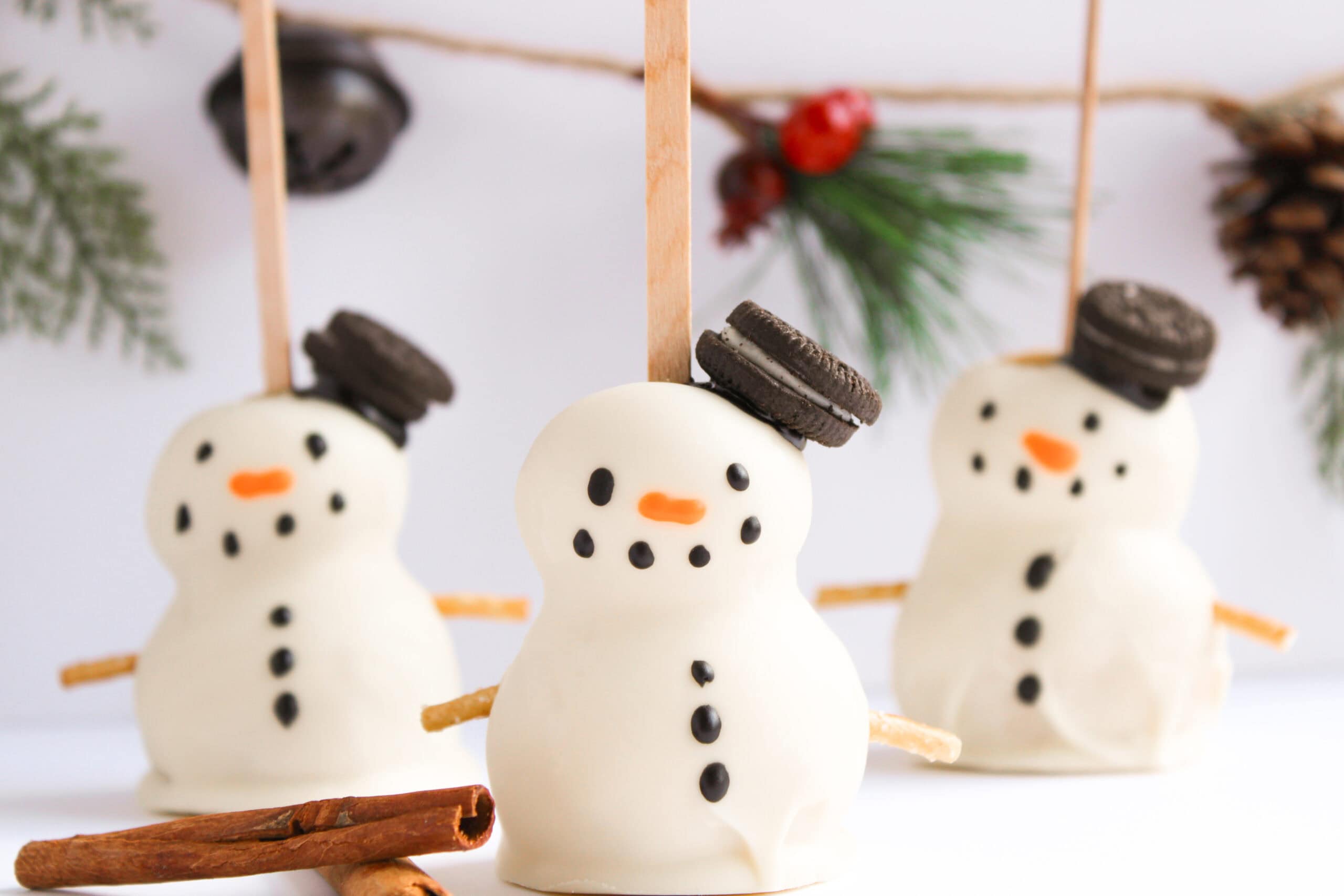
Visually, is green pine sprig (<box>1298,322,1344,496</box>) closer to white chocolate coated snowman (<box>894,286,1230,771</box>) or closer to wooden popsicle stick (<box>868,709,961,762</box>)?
white chocolate coated snowman (<box>894,286,1230,771</box>)

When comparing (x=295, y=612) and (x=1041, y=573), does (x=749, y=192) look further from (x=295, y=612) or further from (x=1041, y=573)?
(x=295, y=612)

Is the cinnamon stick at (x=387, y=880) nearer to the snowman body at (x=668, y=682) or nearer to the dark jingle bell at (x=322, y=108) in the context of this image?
the snowman body at (x=668, y=682)

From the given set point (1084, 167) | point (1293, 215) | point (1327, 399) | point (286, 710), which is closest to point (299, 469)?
point (286, 710)

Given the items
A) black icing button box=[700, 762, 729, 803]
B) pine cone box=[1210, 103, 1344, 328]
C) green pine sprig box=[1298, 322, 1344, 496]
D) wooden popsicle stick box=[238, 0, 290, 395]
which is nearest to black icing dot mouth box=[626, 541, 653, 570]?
black icing button box=[700, 762, 729, 803]

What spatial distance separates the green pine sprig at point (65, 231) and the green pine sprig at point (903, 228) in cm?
58

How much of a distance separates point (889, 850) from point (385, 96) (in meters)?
0.76

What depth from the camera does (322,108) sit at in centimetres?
111

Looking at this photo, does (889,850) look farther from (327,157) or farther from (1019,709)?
(327,157)

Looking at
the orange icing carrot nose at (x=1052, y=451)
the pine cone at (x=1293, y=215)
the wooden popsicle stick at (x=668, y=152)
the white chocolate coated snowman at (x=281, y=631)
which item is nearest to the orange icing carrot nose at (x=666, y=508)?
the wooden popsicle stick at (x=668, y=152)

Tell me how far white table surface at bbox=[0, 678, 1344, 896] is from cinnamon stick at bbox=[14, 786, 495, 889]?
29 millimetres

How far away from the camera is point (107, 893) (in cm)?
68

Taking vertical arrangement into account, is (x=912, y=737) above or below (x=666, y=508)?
below

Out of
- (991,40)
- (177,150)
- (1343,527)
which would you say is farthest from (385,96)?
(1343,527)

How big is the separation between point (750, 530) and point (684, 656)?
2.8 inches
